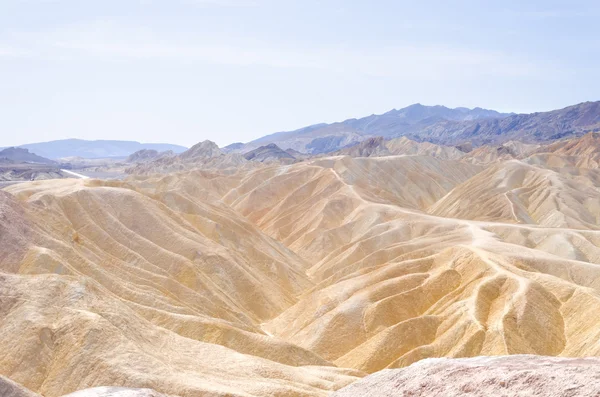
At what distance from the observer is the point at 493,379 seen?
16.9 metres

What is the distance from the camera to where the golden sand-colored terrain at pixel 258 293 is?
110ft

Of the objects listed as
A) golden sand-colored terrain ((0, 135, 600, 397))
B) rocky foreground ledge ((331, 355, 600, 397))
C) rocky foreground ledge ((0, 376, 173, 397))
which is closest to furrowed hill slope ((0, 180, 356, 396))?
golden sand-colored terrain ((0, 135, 600, 397))

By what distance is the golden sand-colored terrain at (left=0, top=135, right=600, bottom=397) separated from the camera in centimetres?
3353

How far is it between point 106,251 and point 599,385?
56224mm

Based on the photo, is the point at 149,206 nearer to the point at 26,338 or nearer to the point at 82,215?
the point at 82,215

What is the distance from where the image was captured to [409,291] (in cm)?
6003

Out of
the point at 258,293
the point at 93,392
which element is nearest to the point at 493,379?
the point at 93,392

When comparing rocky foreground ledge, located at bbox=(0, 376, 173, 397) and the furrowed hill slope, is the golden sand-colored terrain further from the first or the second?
rocky foreground ledge, located at bbox=(0, 376, 173, 397)

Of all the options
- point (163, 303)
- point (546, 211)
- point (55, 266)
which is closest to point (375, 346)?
point (163, 303)

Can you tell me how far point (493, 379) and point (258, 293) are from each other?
5511 cm

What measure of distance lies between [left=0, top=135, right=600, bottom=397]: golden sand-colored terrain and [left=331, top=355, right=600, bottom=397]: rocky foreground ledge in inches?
485

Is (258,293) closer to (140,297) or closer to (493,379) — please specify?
(140,297)

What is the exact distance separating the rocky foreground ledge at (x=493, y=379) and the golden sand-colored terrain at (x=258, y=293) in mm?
12329

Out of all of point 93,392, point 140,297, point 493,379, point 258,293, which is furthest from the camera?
point 258,293
